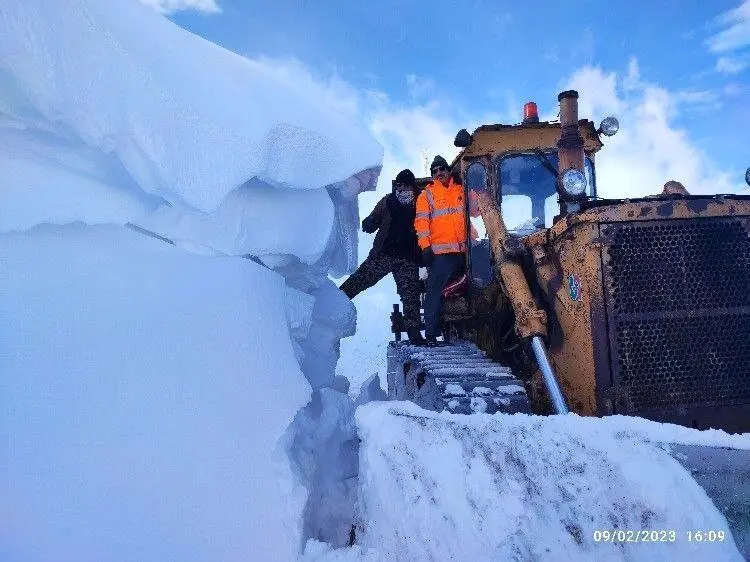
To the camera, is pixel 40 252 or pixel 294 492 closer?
pixel 294 492

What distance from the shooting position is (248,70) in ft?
11.5

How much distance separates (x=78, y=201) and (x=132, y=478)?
1.20 meters

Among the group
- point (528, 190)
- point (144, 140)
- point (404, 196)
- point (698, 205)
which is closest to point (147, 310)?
point (144, 140)

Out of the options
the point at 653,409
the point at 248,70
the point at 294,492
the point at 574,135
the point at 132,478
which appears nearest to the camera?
the point at 132,478

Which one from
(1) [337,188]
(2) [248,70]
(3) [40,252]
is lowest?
(3) [40,252]

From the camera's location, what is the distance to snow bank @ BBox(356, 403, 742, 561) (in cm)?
152

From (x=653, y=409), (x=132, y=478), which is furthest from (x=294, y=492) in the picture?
(x=653, y=409)

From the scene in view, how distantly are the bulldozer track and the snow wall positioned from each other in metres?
0.61

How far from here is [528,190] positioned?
181 inches

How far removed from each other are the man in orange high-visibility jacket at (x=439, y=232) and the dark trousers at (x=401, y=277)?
0.32m

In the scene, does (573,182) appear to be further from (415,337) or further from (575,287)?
(415,337)

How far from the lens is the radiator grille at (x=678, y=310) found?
2500mm

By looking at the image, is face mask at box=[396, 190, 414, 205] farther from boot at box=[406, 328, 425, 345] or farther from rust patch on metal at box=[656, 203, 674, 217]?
rust patch on metal at box=[656, 203, 674, 217]

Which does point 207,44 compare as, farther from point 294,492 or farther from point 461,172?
point 294,492
